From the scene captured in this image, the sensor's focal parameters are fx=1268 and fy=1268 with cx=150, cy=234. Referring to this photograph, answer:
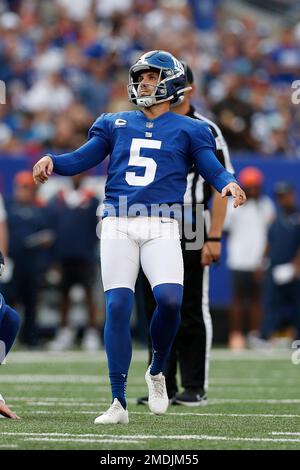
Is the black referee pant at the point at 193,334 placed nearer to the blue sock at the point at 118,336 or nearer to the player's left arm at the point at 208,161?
the player's left arm at the point at 208,161

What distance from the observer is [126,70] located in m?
Answer: 16.9

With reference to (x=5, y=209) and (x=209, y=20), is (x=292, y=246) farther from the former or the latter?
(x=209, y=20)

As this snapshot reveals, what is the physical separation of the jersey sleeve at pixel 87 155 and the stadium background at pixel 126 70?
785cm

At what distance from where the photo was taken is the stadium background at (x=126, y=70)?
14.9m

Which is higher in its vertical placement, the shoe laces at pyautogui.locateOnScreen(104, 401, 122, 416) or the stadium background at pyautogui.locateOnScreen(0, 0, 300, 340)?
the shoe laces at pyautogui.locateOnScreen(104, 401, 122, 416)

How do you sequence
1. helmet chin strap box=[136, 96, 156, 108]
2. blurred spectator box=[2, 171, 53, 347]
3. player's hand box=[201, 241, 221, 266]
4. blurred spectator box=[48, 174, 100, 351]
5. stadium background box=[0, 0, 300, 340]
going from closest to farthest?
1. helmet chin strap box=[136, 96, 156, 108]
2. player's hand box=[201, 241, 221, 266]
3. blurred spectator box=[2, 171, 53, 347]
4. blurred spectator box=[48, 174, 100, 351]
5. stadium background box=[0, 0, 300, 340]

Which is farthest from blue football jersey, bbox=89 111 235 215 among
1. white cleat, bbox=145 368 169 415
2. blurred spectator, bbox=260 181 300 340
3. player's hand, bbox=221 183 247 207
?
blurred spectator, bbox=260 181 300 340

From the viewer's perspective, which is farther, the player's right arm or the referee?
the referee

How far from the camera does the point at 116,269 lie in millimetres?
6277

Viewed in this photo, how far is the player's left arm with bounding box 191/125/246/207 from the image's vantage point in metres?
6.37

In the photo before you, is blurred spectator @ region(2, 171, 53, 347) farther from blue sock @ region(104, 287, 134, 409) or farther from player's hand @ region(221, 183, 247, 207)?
player's hand @ region(221, 183, 247, 207)

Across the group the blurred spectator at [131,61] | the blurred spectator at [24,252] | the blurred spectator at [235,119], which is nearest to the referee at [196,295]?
the blurred spectator at [24,252]

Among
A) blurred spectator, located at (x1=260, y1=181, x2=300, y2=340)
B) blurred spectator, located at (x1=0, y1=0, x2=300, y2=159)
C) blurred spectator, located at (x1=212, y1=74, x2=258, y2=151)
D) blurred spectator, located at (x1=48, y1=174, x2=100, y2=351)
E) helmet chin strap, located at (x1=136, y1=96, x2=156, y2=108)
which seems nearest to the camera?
helmet chin strap, located at (x1=136, y1=96, x2=156, y2=108)

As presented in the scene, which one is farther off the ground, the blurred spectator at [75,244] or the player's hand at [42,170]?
the player's hand at [42,170]
